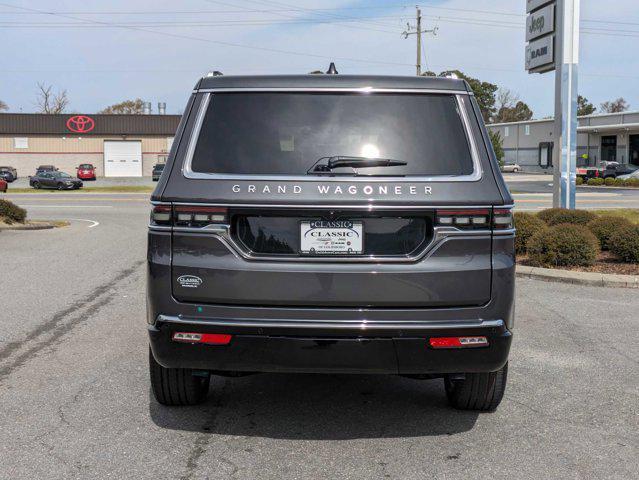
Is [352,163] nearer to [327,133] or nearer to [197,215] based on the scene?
[327,133]

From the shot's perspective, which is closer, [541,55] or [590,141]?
[541,55]

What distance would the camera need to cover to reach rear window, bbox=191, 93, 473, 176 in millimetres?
3705

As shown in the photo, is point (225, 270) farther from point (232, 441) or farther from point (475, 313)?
point (475, 313)

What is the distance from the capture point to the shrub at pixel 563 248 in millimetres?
9961

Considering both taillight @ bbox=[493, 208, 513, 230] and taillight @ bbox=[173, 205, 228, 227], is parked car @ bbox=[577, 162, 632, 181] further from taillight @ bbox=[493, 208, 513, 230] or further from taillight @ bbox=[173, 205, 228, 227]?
taillight @ bbox=[173, 205, 228, 227]

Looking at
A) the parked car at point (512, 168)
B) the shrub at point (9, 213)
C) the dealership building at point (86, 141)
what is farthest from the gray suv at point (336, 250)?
the parked car at point (512, 168)

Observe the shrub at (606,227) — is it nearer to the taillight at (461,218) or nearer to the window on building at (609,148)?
the taillight at (461,218)

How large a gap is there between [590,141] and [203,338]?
69.9m

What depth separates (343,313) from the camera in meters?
3.57

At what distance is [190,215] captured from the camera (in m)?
3.65

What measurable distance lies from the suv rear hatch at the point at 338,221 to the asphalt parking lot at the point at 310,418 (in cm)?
84

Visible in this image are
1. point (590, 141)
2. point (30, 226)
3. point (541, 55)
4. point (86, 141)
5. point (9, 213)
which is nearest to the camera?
point (541, 55)

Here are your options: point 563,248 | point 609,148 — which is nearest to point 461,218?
point 563,248

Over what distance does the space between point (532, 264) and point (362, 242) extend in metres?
7.29
